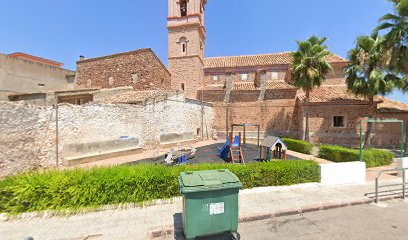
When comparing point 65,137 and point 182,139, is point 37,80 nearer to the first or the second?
point 65,137

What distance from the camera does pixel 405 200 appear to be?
557 centimetres

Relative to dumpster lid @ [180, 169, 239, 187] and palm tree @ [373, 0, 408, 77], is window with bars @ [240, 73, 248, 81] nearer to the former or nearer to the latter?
palm tree @ [373, 0, 408, 77]

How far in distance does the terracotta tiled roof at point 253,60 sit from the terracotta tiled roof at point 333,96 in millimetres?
4614

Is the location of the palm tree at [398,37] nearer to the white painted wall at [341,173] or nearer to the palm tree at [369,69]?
the palm tree at [369,69]

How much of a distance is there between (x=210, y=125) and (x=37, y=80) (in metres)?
20.3

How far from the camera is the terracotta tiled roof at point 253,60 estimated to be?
76.8 ft

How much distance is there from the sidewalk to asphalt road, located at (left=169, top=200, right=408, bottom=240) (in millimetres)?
240

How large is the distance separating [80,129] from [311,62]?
1928 centimetres

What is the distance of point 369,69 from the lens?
14352 millimetres

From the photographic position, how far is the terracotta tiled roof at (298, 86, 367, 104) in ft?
57.2

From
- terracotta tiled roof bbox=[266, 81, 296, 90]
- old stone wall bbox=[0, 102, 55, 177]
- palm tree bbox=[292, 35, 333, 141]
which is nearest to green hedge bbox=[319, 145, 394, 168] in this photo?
palm tree bbox=[292, 35, 333, 141]

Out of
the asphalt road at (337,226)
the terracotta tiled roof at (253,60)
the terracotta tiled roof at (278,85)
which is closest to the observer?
the asphalt road at (337,226)

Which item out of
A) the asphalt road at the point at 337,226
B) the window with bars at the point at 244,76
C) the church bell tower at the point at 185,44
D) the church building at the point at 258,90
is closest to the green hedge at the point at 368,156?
the asphalt road at the point at 337,226

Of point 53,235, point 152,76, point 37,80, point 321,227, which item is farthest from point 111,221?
point 37,80
